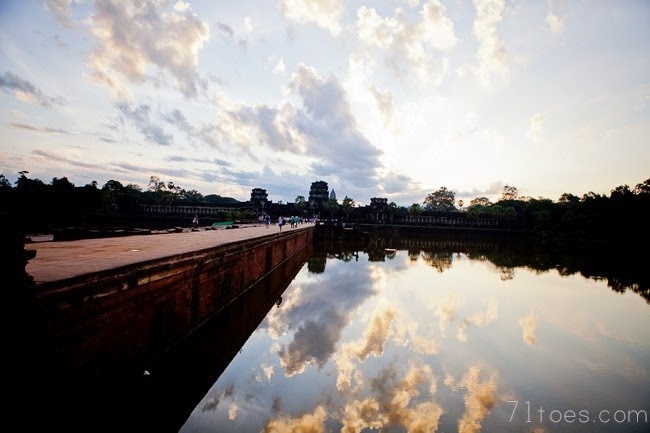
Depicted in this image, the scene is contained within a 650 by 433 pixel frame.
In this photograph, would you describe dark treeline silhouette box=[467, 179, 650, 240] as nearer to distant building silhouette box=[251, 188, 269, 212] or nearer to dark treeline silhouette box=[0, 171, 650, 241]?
dark treeline silhouette box=[0, 171, 650, 241]

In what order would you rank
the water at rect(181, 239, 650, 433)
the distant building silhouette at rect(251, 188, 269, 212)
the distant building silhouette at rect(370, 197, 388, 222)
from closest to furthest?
the water at rect(181, 239, 650, 433)
the distant building silhouette at rect(370, 197, 388, 222)
the distant building silhouette at rect(251, 188, 269, 212)

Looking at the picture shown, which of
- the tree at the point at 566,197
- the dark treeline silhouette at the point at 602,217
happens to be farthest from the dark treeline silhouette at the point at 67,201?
the tree at the point at 566,197

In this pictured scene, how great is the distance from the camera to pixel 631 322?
924 centimetres

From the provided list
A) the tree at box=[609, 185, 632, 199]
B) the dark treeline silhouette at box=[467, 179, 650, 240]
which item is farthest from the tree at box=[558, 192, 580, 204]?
the tree at box=[609, 185, 632, 199]

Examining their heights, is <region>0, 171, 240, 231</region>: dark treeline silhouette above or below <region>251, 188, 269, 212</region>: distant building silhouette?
below

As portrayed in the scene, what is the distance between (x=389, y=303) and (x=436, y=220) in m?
71.6

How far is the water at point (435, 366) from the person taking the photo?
425 cm

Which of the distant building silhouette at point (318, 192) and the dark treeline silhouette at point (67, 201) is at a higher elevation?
the distant building silhouette at point (318, 192)

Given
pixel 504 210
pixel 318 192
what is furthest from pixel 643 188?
pixel 318 192

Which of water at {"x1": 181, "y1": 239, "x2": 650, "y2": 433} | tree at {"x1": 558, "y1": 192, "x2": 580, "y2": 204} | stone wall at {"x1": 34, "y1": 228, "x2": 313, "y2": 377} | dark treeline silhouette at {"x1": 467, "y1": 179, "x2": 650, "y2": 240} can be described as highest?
tree at {"x1": 558, "y1": 192, "x2": 580, "y2": 204}

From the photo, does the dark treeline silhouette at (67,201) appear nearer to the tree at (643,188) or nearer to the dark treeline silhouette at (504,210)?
the dark treeline silhouette at (504,210)

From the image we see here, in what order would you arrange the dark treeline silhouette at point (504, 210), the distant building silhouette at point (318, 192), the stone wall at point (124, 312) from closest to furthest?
the stone wall at point (124, 312) → the dark treeline silhouette at point (504, 210) → the distant building silhouette at point (318, 192)

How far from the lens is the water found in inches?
167

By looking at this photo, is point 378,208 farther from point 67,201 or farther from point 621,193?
point 67,201
